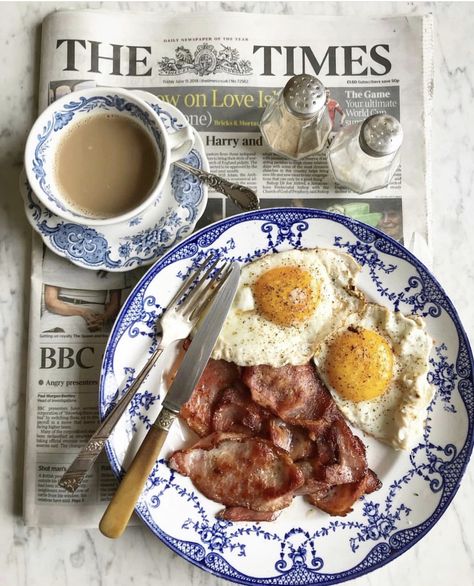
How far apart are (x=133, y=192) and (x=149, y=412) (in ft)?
1.77

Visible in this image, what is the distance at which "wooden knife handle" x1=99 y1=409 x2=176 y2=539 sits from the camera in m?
1.41

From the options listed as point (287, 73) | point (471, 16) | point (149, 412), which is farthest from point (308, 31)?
point (149, 412)

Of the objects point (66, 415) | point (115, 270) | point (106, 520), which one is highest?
point (115, 270)

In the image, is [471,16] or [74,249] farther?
[471,16]

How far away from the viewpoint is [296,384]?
155 cm

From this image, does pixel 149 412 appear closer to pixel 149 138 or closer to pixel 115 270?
pixel 115 270

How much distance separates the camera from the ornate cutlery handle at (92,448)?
4.75ft

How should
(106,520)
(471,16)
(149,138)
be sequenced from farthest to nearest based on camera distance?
(471,16) → (149,138) → (106,520)

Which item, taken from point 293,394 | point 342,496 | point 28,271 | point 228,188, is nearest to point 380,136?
point 228,188

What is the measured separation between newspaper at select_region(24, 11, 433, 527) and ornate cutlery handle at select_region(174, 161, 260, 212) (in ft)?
0.21

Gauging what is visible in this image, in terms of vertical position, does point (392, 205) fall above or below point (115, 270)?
above

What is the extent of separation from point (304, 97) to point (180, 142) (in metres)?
0.32

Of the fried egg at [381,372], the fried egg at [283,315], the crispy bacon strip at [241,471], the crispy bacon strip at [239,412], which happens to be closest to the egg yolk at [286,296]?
the fried egg at [283,315]

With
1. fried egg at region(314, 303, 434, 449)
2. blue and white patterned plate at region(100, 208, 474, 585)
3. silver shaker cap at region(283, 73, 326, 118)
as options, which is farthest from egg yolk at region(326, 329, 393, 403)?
silver shaker cap at region(283, 73, 326, 118)
